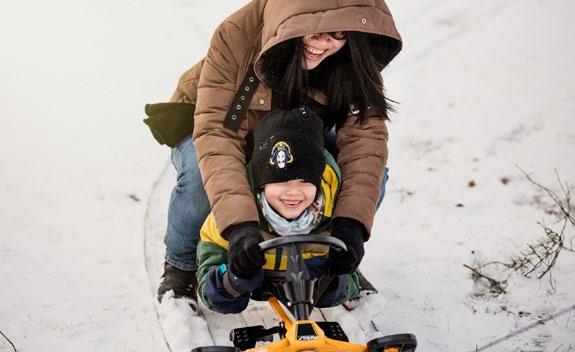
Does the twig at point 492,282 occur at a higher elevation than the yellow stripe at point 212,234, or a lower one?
lower

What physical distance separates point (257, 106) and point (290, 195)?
558 mm

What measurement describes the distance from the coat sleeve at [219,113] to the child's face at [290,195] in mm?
213

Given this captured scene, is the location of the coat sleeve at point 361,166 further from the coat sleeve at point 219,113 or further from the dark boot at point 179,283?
the dark boot at point 179,283

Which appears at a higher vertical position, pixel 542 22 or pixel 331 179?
pixel 542 22

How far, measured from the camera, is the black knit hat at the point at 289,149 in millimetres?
2387

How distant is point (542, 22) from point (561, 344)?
12.6ft

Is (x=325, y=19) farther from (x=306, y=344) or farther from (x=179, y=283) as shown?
(x=179, y=283)

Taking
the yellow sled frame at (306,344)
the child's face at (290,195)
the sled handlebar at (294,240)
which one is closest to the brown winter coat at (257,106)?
the child's face at (290,195)

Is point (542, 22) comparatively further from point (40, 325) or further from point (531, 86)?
point (40, 325)

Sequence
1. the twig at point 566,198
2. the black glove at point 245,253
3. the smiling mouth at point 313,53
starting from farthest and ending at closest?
the twig at point 566,198 < the smiling mouth at point 313,53 < the black glove at point 245,253

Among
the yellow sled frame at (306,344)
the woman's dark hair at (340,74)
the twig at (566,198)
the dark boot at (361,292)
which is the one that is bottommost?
the dark boot at (361,292)

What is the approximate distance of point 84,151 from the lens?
177 inches

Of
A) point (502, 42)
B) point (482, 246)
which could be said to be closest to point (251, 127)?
point (482, 246)

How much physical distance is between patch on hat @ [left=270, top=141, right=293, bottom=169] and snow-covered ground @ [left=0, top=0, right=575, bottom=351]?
1161 mm
